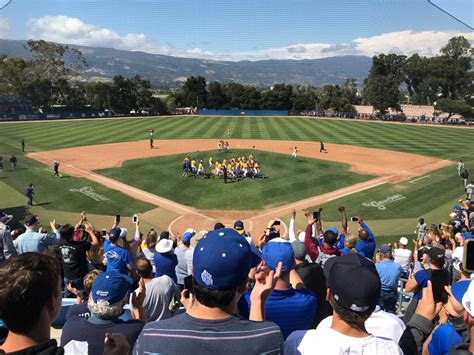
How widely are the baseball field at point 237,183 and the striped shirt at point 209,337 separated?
15.1 metres

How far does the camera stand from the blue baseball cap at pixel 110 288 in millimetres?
3586

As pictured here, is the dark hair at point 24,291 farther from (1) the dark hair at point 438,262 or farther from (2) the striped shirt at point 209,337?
(1) the dark hair at point 438,262

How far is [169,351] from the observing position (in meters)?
2.30

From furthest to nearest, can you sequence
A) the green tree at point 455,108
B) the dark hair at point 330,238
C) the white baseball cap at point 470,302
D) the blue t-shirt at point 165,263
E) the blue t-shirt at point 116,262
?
the green tree at point 455,108 → the dark hair at point 330,238 → the blue t-shirt at point 165,263 → the blue t-shirt at point 116,262 → the white baseball cap at point 470,302

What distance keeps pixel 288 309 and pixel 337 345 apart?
129 centimetres

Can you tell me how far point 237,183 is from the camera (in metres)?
24.5

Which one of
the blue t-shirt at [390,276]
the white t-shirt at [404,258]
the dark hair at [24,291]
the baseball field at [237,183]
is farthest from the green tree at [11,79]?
the dark hair at [24,291]

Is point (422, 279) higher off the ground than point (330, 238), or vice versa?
point (422, 279)

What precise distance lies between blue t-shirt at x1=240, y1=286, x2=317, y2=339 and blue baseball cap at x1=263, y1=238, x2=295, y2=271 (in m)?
0.24

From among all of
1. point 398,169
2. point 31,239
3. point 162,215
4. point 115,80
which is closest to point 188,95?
point 115,80

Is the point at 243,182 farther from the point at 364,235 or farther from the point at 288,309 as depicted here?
the point at 288,309

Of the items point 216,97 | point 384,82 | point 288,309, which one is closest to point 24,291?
point 288,309

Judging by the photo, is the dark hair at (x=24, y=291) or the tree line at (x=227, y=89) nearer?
the dark hair at (x=24, y=291)

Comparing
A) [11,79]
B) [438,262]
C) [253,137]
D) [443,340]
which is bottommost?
[253,137]
